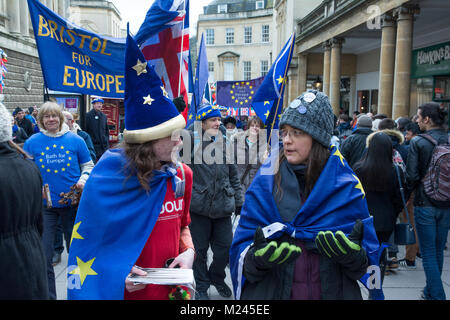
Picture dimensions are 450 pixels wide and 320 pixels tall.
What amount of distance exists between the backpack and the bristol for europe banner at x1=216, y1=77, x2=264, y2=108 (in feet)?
33.5

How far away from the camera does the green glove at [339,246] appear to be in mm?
2000

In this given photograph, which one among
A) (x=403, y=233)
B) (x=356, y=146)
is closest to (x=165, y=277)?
(x=403, y=233)

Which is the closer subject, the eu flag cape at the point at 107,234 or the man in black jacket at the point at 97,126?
the eu flag cape at the point at 107,234

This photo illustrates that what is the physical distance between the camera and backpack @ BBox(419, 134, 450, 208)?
432 cm

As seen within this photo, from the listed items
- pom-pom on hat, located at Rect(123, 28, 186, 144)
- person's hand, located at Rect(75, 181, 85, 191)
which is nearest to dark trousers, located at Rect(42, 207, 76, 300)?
person's hand, located at Rect(75, 181, 85, 191)

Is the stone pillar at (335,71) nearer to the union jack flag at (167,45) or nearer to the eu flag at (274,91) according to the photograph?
the eu flag at (274,91)

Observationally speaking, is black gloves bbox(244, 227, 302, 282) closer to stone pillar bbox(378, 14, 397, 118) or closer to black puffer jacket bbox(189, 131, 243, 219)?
black puffer jacket bbox(189, 131, 243, 219)

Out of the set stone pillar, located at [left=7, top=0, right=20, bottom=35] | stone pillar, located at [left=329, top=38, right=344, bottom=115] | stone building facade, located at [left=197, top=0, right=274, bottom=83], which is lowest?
stone pillar, located at [left=329, top=38, right=344, bottom=115]

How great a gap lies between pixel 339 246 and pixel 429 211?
2.88m

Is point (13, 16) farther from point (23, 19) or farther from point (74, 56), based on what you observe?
point (74, 56)

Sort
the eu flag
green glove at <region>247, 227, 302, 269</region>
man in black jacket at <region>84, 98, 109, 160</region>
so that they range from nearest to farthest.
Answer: green glove at <region>247, 227, 302, 269</region> < the eu flag < man in black jacket at <region>84, 98, 109, 160</region>

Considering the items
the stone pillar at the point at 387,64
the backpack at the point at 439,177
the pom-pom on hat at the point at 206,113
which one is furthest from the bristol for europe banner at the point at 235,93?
the backpack at the point at 439,177

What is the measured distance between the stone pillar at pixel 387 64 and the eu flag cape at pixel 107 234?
11.9 meters

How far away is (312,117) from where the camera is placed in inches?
92.5
